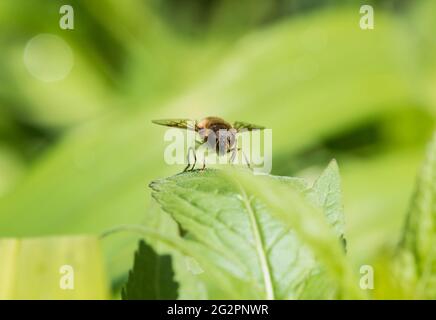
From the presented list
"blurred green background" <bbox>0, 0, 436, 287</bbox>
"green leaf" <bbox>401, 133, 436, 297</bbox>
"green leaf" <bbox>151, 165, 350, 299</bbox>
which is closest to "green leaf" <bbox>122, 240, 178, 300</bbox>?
"green leaf" <bbox>151, 165, 350, 299</bbox>

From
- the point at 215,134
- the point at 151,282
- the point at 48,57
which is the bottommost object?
the point at 151,282

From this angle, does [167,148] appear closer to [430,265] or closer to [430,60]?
[430,60]

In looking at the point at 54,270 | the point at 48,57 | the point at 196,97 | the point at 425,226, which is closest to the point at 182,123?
the point at 54,270

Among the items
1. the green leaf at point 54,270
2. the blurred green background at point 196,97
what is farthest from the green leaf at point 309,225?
the blurred green background at point 196,97

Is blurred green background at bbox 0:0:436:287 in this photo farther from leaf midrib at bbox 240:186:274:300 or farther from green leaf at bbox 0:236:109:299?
leaf midrib at bbox 240:186:274:300

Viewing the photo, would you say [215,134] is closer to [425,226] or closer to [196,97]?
[425,226]

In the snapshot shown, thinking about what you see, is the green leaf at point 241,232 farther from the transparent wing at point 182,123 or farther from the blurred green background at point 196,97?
the blurred green background at point 196,97

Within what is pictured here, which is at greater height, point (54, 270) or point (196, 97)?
point (196, 97)
